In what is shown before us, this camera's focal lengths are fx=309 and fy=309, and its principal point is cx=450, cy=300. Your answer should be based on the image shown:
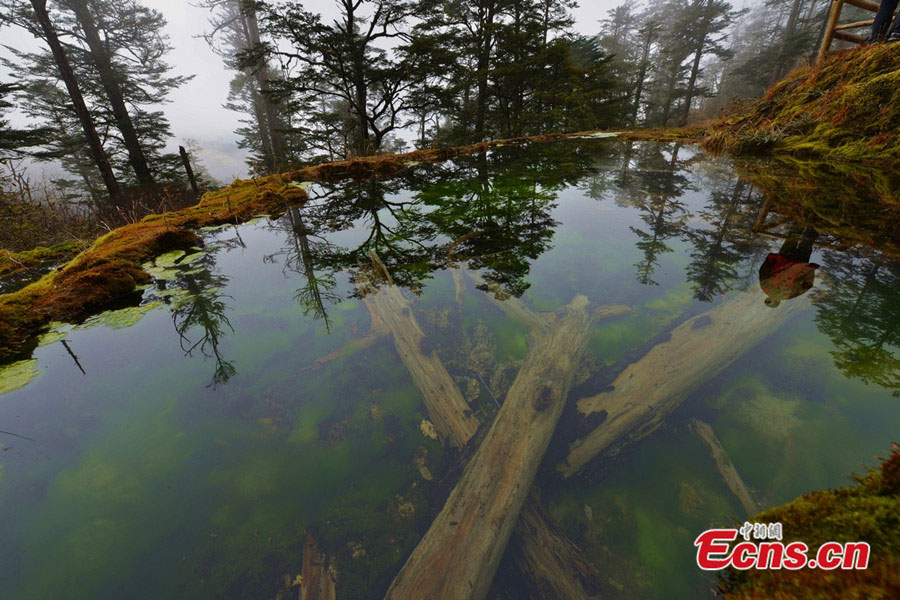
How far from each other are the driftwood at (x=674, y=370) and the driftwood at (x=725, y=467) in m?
0.17

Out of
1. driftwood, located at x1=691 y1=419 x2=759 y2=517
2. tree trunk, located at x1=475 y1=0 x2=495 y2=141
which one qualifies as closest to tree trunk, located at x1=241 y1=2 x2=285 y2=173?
tree trunk, located at x1=475 y1=0 x2=495 y2=141

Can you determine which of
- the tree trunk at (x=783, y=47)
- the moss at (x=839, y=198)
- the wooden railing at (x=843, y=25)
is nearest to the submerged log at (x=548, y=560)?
the moss at (x=839, y=198)

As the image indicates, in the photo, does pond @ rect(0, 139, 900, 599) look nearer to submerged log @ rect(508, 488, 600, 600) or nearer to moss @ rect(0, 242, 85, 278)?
submerged log @ rect(508, 488, 600, 600)

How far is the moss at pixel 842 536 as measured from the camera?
2.14 feet

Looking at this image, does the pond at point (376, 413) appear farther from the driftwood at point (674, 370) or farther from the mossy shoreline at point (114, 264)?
the mossy shoreline at point (114, 264)

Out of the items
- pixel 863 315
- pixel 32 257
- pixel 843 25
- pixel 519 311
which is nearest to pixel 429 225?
pixel 519 311

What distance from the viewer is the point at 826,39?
7980mm

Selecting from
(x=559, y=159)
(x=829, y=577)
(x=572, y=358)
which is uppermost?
(x=559, y=159)

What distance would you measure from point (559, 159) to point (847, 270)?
7307 mm

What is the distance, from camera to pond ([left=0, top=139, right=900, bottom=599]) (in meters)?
1.28

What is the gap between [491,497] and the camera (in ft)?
4.66

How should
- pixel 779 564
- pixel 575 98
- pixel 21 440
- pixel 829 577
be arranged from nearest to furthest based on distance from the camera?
pixel 829 577
pixel 779 564
pixel 21 440
pixel 575 98

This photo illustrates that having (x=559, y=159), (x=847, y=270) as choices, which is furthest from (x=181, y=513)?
(x=559, y=159)

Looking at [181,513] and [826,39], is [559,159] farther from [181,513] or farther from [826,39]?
[181,513]
